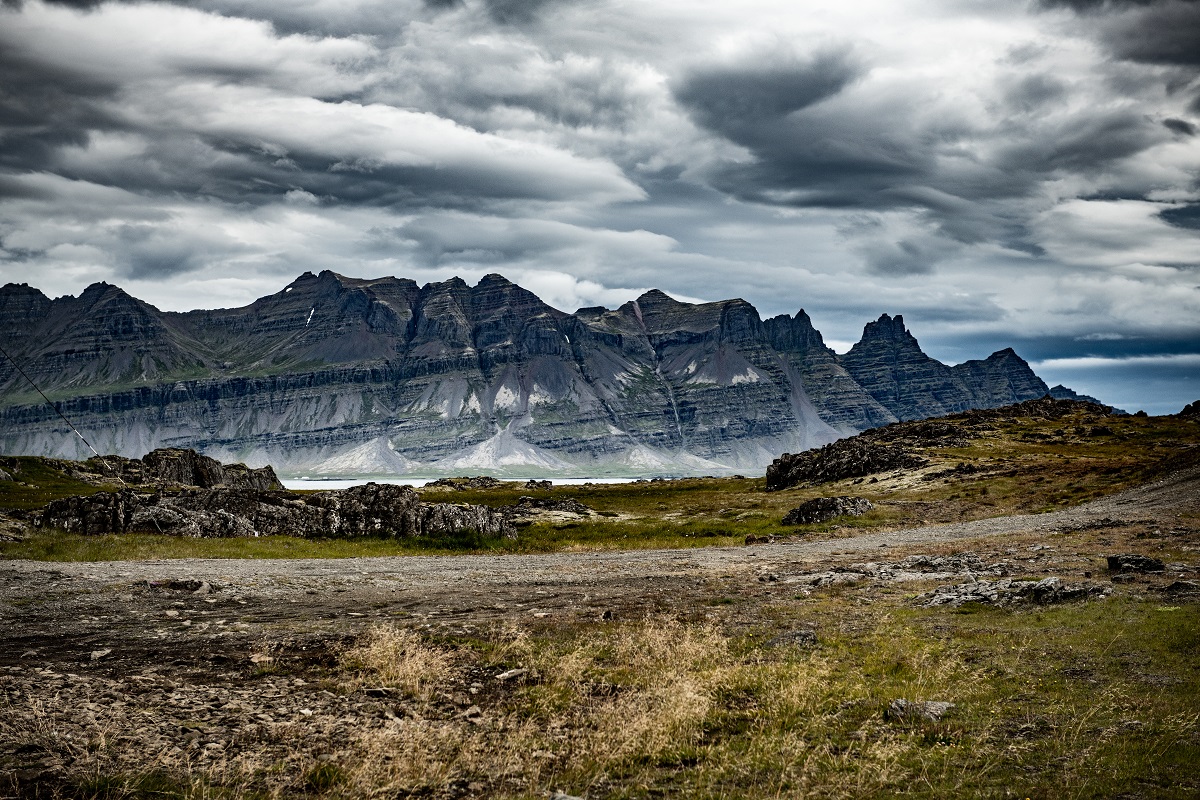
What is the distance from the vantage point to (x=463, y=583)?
39.4m

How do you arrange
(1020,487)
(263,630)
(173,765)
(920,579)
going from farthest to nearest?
(1020,487)
(920,579)
(263,630)
(173,765)

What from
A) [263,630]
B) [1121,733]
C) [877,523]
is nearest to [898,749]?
[1121,733]

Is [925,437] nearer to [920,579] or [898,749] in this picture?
[920,579]

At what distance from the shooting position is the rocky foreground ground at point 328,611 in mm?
15789

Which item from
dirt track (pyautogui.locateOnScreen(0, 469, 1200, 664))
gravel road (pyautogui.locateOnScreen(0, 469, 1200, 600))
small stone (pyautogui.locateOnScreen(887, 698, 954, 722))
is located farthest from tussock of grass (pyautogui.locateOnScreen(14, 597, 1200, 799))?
gravel road (pyautogui.locateOnScreen(0, 469, 1200, 600))

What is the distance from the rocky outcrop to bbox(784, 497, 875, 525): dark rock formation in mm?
29793

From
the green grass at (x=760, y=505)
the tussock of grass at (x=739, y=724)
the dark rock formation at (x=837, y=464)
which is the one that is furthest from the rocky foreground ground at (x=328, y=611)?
the dark rock formation at (x=837, y=464)

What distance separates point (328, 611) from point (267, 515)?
118 feet

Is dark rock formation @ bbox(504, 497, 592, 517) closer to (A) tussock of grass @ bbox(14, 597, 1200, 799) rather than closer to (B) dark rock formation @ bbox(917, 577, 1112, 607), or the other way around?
(B) dark rock formation @ bbox(917, 577, 1112, 607)

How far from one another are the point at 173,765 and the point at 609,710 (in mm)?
8462

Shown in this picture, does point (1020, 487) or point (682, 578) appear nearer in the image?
point (682, 578)

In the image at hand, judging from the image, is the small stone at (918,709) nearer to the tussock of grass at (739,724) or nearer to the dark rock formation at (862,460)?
the tussock of grass at (739,724)

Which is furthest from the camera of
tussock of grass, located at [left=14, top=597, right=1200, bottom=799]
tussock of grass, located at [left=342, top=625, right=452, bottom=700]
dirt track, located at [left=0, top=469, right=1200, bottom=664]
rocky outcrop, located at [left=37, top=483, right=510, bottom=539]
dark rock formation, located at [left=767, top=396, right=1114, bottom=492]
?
dark rock formation, located at [left=767, top=396, right=1114, bottom=492]

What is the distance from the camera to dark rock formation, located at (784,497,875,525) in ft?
255
